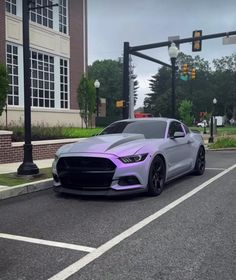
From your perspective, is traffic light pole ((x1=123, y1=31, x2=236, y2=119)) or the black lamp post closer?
the black lamp post

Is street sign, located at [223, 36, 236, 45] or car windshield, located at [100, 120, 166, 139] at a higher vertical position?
street sign, located at [223, 36, 236, 45]

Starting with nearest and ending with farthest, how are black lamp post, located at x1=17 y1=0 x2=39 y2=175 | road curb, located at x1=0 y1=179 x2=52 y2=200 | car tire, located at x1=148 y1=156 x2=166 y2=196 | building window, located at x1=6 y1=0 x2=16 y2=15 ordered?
1. car tire, located at x1=148 y1=156 x2=166 y2=196
2. road curb, located at x1=0 y1=179 x2=52 y2=200
3. black lamp post, located at x1=17 y1=0 x2=39 y2=175
4. building window, located at x1=6 y1=0 x2=16 y2=15

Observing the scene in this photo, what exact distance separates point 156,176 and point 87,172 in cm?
142

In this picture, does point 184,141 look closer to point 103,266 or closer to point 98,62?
point 103,266

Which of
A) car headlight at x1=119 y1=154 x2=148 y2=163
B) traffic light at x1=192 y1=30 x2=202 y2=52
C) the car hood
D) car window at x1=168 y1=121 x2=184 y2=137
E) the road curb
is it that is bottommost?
the road curb

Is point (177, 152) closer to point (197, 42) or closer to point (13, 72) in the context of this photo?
point (197, 42)

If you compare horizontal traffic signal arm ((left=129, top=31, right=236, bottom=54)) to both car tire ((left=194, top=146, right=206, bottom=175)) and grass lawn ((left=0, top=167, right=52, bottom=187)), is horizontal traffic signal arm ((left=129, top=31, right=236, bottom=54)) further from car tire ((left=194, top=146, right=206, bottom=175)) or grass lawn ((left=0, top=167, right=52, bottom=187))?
grass lawn ((left=0, top=167, right=52, bottom=187))

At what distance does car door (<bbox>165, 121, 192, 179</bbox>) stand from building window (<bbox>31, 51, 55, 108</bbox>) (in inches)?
624

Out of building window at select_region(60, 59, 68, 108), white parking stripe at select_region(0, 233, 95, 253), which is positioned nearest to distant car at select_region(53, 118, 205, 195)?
white parking stripe at select_region(0, 233, 95, 253)

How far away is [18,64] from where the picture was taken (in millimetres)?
23562

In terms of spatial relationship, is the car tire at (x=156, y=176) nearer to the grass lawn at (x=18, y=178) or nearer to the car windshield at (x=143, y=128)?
the car windshield at (x=143, y=128)

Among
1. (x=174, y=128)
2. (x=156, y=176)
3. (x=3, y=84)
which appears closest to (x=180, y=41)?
(x=3, y=84)

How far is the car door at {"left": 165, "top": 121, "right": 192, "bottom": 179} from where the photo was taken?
29.3ft

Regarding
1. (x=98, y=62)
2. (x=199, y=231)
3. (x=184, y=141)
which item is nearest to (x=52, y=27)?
(x=184, y=141)
